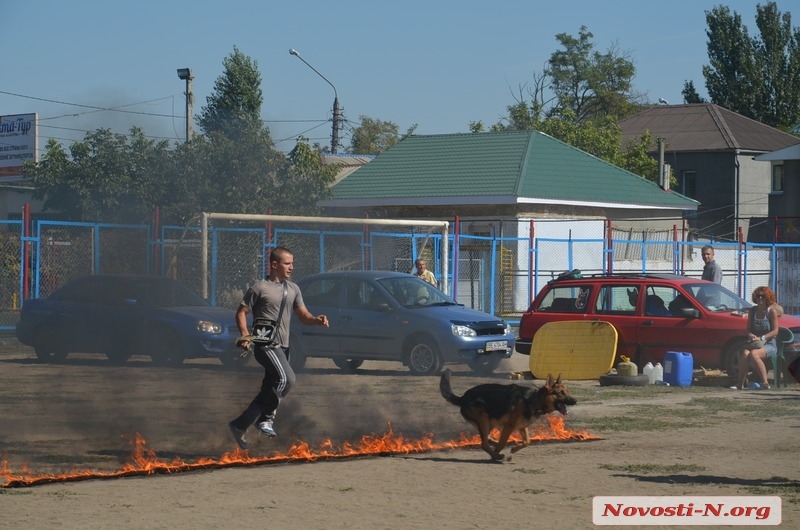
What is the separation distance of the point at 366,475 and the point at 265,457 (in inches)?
44.7

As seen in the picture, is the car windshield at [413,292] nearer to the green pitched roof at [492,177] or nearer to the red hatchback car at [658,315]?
the red hatchback car at [658,315]

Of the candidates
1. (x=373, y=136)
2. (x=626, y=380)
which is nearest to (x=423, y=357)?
(x=626, y=380)

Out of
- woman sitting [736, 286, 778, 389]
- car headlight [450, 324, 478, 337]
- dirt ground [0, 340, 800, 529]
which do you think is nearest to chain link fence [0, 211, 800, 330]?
dirt ground [0, 340, 800, 529]

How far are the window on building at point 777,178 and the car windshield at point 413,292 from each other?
157 ft

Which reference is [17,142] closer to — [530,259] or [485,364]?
[530,259]

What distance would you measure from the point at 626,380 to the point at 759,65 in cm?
7273

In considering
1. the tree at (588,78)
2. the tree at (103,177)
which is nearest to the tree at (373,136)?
the tree at (588,78)

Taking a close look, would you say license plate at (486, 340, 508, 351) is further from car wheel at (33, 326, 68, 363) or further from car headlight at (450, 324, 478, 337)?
car wheel at (33, 326, 68, 363)

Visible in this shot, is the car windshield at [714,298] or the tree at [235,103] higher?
the tree at [235,103]

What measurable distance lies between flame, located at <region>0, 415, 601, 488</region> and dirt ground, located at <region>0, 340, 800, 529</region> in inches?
4.4

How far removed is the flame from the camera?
29.6ft

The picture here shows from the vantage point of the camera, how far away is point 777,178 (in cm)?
6425

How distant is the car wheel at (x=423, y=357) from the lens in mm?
18906

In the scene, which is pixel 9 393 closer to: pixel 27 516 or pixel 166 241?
pixel 166 241
